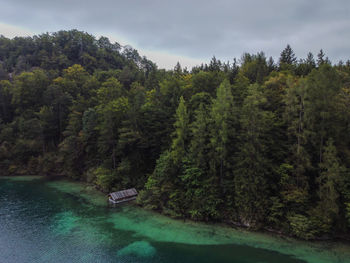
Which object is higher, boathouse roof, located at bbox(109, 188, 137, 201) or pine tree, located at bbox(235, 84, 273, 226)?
pine tree, located at bbox(235, 84, 273, 226)

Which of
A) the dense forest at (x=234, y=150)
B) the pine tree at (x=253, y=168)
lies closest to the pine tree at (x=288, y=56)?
the dense forest at (x=234, y=150)

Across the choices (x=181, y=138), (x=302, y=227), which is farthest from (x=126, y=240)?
(x=302, y=227)

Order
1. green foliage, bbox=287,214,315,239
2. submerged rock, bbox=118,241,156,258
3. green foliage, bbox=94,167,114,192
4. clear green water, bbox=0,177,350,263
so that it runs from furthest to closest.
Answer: green foliage, bbox=94,167,114,192 < green foliage, bbox=287,214,315,239 < submerged rock, bbox=118,241,156,258 < clear green water, bbox=0,177,350,263

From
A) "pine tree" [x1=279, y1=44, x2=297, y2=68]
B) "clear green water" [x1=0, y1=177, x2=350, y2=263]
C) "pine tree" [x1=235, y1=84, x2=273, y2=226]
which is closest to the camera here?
"clear green water" [x1=0, y1=177, x2=350, y2=263]

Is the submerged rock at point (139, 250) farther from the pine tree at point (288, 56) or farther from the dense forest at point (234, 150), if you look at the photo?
the pine tree at point (288, 56)

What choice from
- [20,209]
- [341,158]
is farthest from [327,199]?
[20,209]

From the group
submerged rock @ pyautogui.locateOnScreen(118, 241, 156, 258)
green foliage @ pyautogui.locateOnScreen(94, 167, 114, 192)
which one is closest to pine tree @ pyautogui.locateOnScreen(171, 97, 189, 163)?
submerged rock @ pyautogui.locateOnScreen(118, 241, 156, 258)

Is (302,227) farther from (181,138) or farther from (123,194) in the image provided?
(123,194)

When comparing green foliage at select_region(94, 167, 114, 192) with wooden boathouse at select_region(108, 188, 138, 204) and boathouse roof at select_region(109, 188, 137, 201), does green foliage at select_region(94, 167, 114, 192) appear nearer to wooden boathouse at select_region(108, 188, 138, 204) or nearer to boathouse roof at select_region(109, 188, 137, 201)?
wooden boathouse at select_region(108, 188, 138, 204)
